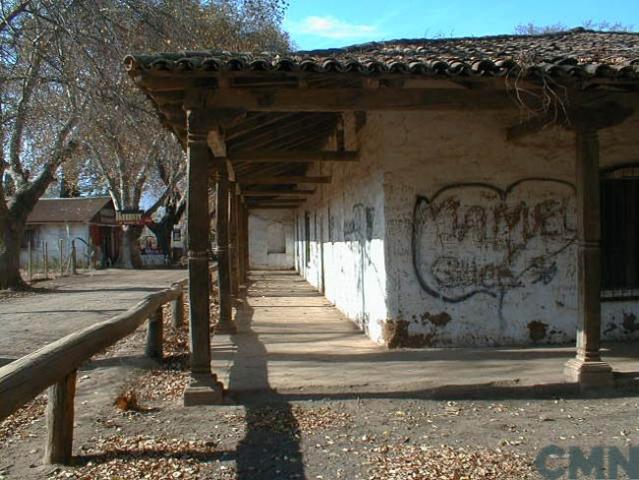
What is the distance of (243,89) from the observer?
6.06m

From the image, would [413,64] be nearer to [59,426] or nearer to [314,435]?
[314,435]

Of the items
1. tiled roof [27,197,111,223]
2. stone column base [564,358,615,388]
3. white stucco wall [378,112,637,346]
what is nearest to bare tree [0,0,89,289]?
white stucco wall [378,112,637,346]

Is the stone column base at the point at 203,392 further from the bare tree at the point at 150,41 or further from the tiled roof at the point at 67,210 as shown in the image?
the tiled roof at the point at 67,210

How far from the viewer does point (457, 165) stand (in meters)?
8.14

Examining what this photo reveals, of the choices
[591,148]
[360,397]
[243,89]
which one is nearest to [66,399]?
[360,397]

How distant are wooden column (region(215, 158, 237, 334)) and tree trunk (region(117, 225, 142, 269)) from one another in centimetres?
2759

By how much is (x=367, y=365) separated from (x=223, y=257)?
457cm

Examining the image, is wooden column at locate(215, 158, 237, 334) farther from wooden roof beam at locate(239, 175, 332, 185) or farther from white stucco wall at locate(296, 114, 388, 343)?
wooden roof beam at locate(239, 175, 332, 185)

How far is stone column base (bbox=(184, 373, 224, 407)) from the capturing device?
232 inches

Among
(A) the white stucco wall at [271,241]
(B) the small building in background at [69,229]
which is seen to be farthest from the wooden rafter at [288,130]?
(B) the small building in background at [69,229]

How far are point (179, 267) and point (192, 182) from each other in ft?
113

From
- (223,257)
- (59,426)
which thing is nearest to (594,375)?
(59,426)

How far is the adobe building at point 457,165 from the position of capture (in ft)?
19.5

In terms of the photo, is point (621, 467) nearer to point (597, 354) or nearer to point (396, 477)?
point (396, 477)
